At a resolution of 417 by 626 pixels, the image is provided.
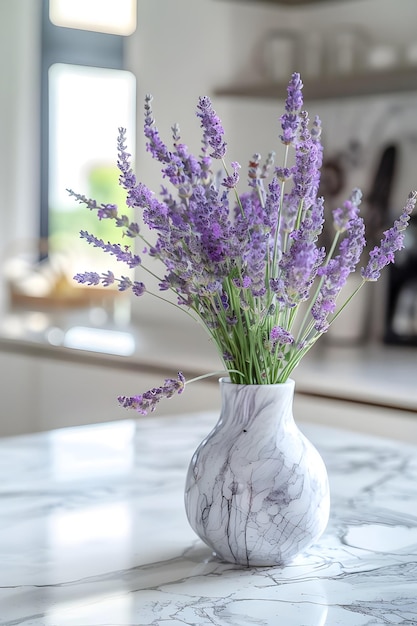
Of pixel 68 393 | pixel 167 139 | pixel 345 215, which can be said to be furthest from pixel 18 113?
pixel 345 215

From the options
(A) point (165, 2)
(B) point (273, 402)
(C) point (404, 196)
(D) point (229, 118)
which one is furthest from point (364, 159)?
(B) point (273, 402)

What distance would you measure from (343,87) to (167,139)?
0.76 m

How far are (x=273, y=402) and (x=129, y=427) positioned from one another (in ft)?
2.42

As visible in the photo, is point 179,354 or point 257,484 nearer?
point 257,484

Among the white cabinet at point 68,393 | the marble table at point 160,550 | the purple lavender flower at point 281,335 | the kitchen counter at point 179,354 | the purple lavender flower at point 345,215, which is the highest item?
the purple lavender flower at point 345,215

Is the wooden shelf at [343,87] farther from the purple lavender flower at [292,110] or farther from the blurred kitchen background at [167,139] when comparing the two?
the purple lavender flower at [292,110]

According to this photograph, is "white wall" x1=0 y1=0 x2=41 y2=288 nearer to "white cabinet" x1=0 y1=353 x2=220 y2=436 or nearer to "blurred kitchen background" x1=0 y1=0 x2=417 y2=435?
"blurred kitchen background" x1=0 y1=0 x2=417 y2=435

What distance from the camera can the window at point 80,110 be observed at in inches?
159

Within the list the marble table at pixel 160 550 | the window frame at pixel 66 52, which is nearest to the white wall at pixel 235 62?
the window frame at pixel 66 52

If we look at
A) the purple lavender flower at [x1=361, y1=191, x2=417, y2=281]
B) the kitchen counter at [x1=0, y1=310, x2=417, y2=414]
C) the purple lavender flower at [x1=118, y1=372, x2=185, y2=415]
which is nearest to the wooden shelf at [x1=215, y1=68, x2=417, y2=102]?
the kitchen counter at [x1=0, y1=310, x2=417, y2=414]

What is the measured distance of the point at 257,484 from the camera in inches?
39.0

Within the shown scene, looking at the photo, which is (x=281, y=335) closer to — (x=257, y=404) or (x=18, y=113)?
(x=257, y=404)

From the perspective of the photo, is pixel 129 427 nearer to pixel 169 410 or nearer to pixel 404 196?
pixel 169 410

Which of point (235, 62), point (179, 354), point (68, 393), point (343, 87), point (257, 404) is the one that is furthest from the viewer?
point (235, 62)
